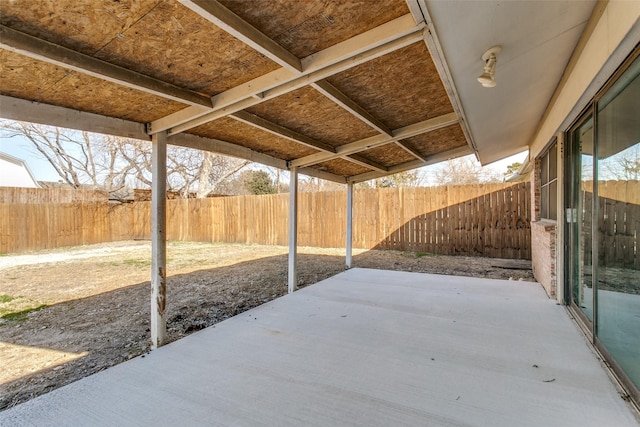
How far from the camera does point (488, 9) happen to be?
65.2 inches

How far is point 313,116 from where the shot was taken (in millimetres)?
3215

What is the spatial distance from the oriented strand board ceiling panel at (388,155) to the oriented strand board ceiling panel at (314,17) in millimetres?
2914

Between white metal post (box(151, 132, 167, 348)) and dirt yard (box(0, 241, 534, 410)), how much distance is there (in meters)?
0.30

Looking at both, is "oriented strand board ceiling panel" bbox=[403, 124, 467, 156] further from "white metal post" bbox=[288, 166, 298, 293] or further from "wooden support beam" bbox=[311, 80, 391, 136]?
"white metal post" bbox=[288, 166, 298, 293]

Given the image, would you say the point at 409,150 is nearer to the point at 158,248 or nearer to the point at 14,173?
the point at 158,248

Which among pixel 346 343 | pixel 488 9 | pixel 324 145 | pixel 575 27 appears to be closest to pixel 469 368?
pixel 346 343

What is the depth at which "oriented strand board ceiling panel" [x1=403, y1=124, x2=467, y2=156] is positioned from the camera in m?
4.30

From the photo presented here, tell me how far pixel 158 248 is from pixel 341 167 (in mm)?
3536

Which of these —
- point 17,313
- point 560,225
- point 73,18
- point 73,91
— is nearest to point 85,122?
point 73,91

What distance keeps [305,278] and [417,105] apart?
11.9 ft

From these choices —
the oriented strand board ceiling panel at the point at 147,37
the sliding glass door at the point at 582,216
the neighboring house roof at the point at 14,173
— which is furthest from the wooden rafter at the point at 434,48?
Result: the neighboring house roof at the point at 14,173

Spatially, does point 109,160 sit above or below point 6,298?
above

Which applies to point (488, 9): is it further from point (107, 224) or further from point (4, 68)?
point (107, 224)

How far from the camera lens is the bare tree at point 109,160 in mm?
15695
